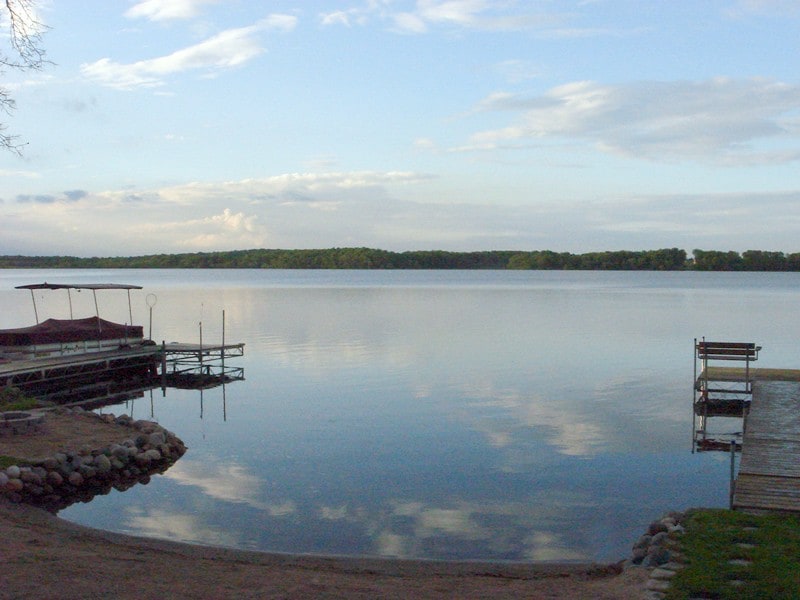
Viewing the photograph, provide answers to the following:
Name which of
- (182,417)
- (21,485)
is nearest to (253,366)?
(182,417)

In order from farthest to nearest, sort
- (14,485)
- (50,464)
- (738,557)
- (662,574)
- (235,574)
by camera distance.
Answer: (50,464), (14,485), (235,574), (738,557), (662,574)

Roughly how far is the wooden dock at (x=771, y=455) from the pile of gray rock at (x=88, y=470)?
9.16 meters

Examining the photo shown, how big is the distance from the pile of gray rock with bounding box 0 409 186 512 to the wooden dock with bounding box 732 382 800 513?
361 inches

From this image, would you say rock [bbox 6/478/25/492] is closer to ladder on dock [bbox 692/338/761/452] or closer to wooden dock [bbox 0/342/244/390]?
wooden dock [bbox 0/342/244/390]

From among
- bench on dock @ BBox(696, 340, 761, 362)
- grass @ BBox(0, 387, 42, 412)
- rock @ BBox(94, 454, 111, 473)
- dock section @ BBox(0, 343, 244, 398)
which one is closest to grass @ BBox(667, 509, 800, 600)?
rock @ BBox(94, 454, 111, 473)

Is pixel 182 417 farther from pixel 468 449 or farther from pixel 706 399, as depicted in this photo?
pixel 706 399

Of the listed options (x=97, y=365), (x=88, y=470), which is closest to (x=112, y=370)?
(x=97, y=365)

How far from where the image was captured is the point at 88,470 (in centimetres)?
1249

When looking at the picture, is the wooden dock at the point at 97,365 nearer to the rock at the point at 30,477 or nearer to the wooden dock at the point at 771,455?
the rock at the point at 30,477

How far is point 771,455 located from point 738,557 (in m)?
4.44

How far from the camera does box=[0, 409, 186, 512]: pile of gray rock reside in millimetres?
11367

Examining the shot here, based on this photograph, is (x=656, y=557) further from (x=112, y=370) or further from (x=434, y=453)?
(x=112, y=370)

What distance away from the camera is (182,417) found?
65.1 feet

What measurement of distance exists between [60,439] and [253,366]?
48.8ft
